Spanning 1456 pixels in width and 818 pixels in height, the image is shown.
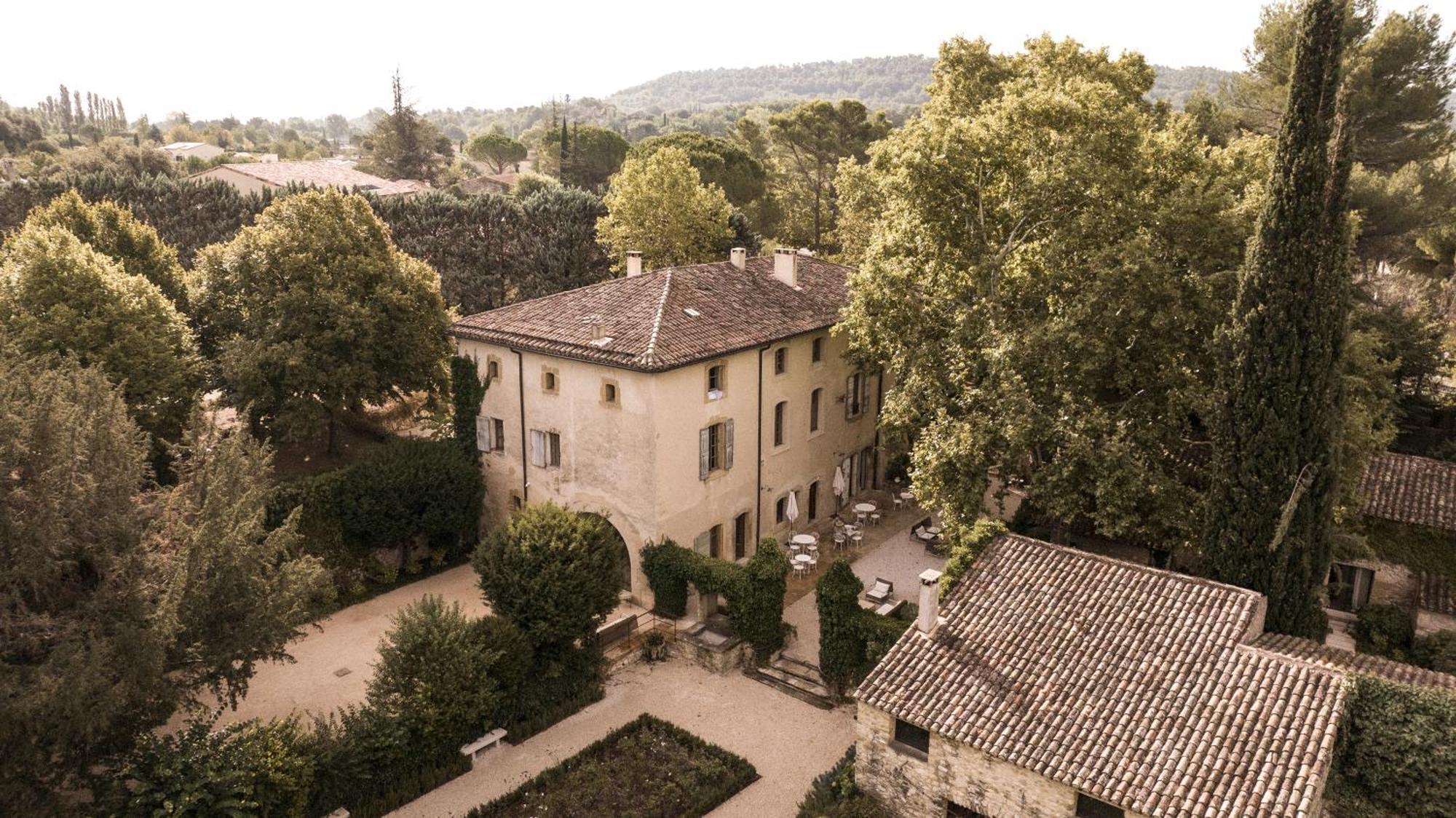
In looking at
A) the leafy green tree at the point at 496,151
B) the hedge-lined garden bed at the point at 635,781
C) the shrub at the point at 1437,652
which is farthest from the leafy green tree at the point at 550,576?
the leafy green tree at the point at 496,151

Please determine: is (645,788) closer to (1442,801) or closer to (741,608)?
(741,608)

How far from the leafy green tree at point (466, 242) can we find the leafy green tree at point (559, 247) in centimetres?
58

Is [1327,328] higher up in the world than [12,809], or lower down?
higher up

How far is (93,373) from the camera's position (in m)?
21.2

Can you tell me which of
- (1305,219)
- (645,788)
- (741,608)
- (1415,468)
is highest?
(1305,219)

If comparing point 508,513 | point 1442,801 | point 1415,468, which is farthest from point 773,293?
point 1442,801

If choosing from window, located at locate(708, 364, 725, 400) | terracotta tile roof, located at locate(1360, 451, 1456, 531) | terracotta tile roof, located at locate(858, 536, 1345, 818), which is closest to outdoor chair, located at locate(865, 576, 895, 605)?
window, located at locate(708, 364, 725, 400)

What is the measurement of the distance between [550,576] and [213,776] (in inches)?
322

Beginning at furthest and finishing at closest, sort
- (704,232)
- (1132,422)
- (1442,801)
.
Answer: (704,232) → (1132,422) → (1442,801)

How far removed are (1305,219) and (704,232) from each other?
3156 cm

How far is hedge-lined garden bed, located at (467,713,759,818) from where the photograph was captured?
1936cm

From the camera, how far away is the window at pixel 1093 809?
15.1 metres

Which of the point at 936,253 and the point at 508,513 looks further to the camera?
the point at 508,513

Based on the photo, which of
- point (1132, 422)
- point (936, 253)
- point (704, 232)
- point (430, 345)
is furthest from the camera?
point (704, 232)
